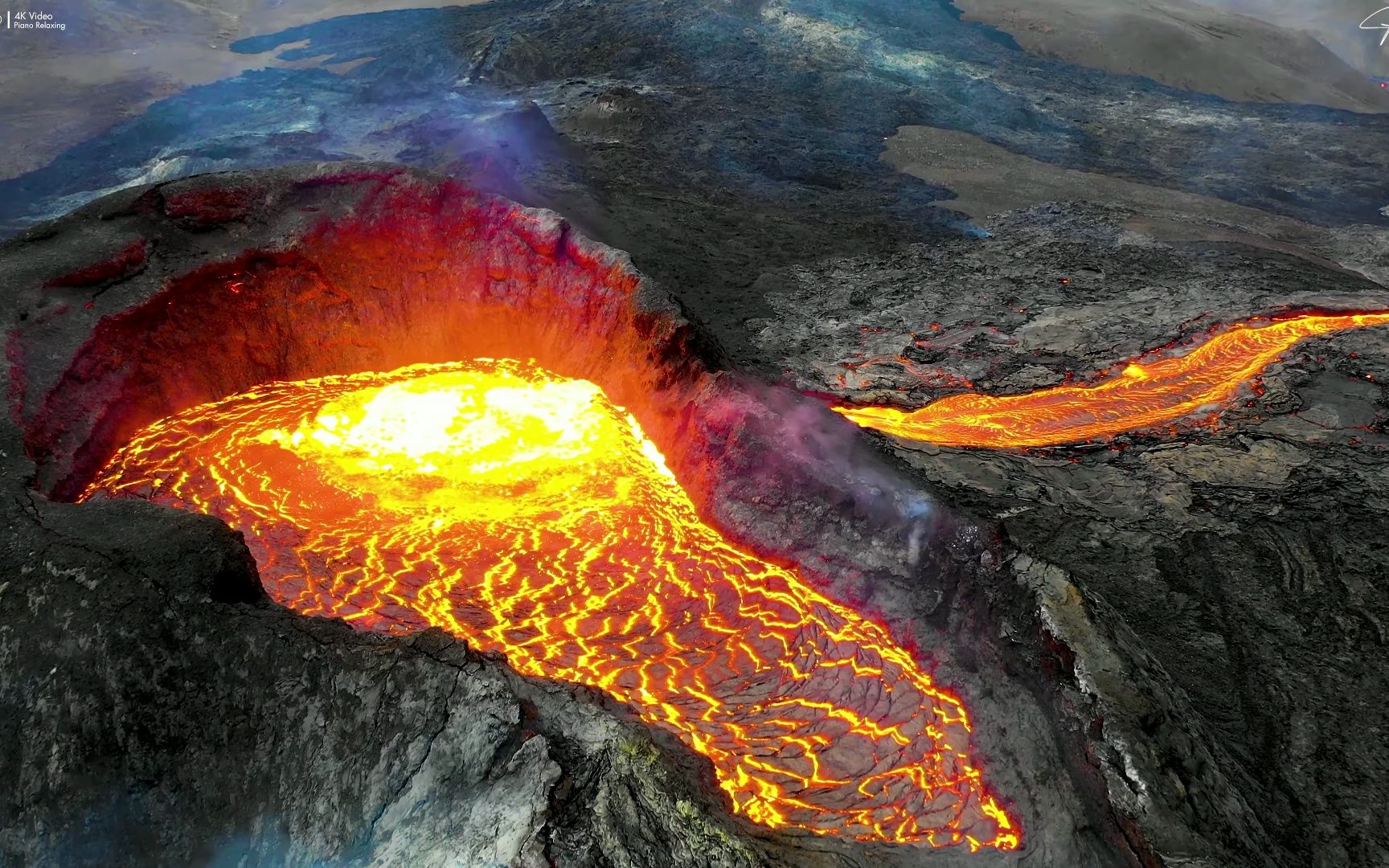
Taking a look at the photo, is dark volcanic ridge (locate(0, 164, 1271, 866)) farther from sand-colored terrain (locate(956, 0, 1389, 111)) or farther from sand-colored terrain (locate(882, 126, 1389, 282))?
sand-colored terrain (locate(956, 0, 1389, 111))

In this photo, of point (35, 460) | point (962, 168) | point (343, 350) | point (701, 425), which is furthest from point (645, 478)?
point (962, 168)

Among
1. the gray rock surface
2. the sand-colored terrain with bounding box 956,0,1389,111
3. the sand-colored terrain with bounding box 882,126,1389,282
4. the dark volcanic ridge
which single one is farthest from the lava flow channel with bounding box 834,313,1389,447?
the sand-colored terrain with bounding box 956,0,1389,111

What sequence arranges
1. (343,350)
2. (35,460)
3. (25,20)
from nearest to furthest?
(35,460)
(343,350)
(25,20)

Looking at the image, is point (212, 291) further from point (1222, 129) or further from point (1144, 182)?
point (1222, 129)

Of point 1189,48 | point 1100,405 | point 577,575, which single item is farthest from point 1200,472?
point 1189,48

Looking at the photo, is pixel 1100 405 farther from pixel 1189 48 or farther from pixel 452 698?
pixel 1189 48

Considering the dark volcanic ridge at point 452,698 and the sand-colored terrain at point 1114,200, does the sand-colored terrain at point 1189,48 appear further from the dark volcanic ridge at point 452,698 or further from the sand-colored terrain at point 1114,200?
the dark volcanic ridge at point 452,698
